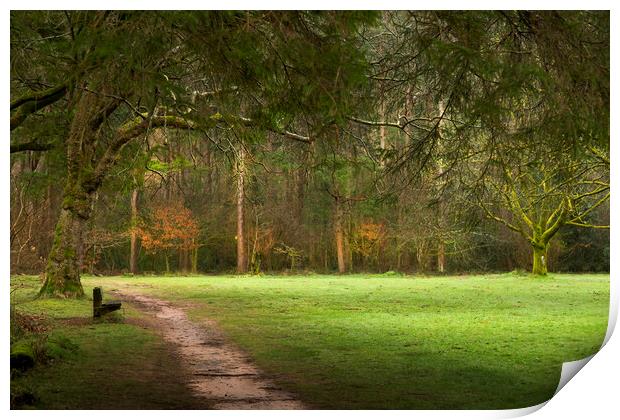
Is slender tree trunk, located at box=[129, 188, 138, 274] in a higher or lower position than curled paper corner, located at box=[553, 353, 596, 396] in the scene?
higher

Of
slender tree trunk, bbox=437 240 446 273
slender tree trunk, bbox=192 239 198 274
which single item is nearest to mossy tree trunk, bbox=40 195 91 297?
slender tree trunk, bbox=192 239 198 274

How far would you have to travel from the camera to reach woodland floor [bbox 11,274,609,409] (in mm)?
7281

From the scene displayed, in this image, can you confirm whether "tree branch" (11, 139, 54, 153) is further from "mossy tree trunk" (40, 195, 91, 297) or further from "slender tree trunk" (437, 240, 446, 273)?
"slender tree trunk" (437, 240, 446, 273)

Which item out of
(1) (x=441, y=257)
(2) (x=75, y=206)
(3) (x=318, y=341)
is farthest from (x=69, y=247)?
(1) (x=441, y=257)

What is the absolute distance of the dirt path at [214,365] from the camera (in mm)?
7059

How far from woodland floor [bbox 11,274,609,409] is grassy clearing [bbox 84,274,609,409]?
1.0 inches

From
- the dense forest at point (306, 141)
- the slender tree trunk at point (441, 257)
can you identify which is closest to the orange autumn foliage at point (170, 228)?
the dense forest at point (306, 141)

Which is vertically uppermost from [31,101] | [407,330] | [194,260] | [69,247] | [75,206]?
[31,101]

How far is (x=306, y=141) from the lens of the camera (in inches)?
333

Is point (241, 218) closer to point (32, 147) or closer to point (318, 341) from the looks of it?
point (318, 341)

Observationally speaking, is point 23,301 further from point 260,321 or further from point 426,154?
point 426,154

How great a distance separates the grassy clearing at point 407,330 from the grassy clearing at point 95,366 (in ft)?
2.95

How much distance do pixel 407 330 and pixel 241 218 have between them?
113 inches

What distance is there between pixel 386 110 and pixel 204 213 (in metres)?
3.13
